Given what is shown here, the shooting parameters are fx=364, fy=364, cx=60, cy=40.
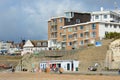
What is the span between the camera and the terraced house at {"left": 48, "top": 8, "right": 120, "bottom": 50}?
94188mm

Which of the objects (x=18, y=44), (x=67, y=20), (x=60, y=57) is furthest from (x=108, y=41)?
(x=18, y=44)

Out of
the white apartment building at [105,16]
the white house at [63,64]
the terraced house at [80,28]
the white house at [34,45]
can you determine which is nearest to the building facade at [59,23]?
the terraced house at [80,28]

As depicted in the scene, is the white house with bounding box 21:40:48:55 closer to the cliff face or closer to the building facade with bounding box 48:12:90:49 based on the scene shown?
the building facade with bounding box 48:12:90:49

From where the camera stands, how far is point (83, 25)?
321ft

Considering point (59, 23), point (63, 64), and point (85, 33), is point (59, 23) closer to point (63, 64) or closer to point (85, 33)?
point (85, 33)

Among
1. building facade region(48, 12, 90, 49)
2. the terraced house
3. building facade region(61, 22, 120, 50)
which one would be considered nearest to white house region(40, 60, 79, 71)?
the terraced house

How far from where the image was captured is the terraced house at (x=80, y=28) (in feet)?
309

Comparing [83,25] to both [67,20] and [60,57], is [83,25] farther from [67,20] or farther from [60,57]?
[60,57]

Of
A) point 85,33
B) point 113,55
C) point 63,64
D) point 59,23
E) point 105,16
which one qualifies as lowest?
point 63,64

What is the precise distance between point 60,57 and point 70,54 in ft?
9.32

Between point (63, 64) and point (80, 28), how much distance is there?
940 inches

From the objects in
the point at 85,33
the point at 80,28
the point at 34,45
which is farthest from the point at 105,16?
the point at 34,45

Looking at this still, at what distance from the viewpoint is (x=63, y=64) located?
252ft

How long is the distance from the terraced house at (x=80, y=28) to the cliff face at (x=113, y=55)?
15.6m
